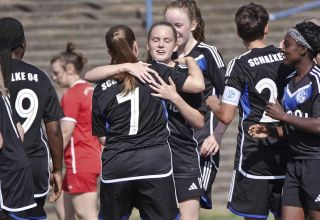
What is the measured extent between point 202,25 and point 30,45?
868 centimetres

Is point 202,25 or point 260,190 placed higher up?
point 202,25

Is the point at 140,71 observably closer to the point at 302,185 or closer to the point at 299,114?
the point at 299,114

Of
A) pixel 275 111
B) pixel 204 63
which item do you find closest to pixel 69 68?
pixel 204 63

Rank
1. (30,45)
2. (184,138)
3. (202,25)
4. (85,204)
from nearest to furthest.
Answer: (184,138) < (202,25) < (85,204) < (30,45)

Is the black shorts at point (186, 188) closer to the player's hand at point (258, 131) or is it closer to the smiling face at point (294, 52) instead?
the player's hand at point (258, 131)

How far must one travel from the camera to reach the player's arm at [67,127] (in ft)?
39.1

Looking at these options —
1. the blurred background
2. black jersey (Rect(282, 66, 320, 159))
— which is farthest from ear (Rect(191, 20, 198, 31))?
the blurred background

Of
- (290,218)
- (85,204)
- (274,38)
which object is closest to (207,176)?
(290,218)

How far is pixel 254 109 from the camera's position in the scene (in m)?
9.25

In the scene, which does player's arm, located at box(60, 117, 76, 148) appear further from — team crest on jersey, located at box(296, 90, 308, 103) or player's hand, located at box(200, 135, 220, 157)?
team crest on jersey, located at box(296, 90, 308, 103)

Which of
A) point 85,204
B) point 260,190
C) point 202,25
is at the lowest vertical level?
point 85,204

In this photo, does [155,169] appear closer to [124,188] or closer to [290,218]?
[124,188]

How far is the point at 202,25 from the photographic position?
989 centimetres

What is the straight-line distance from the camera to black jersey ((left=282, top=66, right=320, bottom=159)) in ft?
28.5
